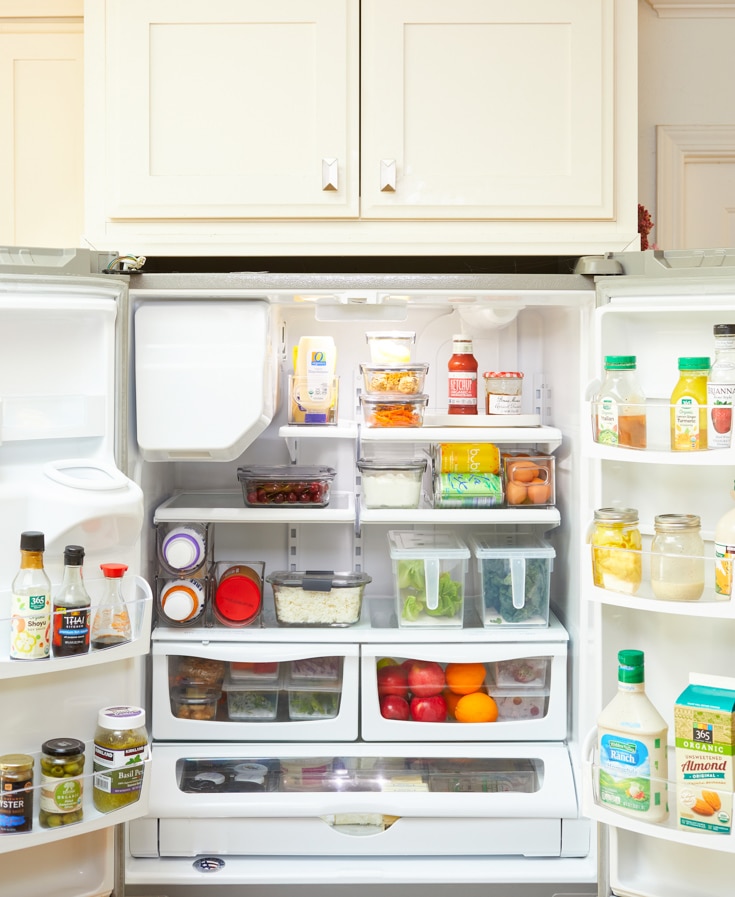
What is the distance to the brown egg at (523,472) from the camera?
2059 millimetres

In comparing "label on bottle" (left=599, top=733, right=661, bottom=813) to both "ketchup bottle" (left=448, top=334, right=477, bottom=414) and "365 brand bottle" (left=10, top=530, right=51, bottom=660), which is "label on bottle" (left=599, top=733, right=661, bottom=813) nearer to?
"ketchup bottle" (left=448, top=334, right=477, bottom=414)

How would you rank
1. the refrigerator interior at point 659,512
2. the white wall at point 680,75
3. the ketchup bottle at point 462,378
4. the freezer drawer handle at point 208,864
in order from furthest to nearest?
the white wall at point 680,75
the ketchup bottle at point 462,378
the freezer drawer handle at point 208,864
the refrigerator interior at point 659,512

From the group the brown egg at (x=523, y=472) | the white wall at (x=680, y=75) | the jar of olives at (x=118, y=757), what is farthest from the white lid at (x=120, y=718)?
the white wall at (x=680, y=75)

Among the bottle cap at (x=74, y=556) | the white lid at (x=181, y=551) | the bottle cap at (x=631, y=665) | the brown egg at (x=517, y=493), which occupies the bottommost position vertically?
the bottle cap at (x=631, y=665)

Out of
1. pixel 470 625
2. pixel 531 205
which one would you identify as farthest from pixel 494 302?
pixel 470 625

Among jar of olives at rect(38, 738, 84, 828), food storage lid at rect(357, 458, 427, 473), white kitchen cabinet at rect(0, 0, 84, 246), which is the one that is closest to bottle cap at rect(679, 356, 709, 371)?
food storage lid at rect(357, 458, 427, 473)

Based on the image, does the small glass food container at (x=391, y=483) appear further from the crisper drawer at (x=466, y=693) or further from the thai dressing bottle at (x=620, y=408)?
the thai dressing bottle at (x=620, y=408)

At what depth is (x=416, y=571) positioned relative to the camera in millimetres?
2088

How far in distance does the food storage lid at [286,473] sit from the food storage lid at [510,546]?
382mm

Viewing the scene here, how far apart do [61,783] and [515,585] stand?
1012mm

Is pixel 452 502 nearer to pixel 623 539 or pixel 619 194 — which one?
pixel 623 539

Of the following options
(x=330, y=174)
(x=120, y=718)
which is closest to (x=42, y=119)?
(x=330, y=174)

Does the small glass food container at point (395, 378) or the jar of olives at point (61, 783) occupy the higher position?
the small glass food container at point (395, 378)

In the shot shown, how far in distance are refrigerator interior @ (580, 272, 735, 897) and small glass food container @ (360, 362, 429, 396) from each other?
404 mm
